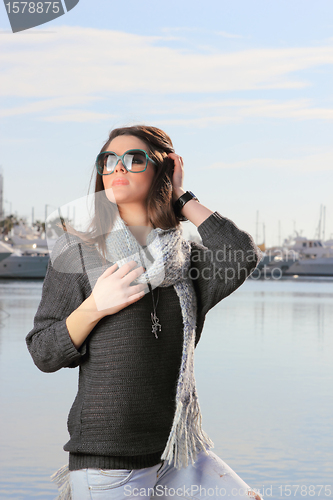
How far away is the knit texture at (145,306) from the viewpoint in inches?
60.5

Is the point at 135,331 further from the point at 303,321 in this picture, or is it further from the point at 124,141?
the point at 303,321

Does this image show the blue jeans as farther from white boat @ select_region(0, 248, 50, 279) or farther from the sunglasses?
white boat @ select_region(0, 248, 50, 279)

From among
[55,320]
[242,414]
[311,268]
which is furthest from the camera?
[311,268]

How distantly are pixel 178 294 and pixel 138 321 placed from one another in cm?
15

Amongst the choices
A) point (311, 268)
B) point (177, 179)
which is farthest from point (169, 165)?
point (311, 268)

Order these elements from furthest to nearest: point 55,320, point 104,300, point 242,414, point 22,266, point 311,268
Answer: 1. point 311,268
2. point 22,266
3. point 242,414
4. point 55,320
5. point 104,300

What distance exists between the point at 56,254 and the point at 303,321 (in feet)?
40.8

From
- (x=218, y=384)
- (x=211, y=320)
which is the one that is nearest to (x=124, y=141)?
(x=218, y=384)

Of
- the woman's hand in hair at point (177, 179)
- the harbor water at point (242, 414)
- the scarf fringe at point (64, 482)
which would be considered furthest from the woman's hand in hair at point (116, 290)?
the harbor water at point (242, 414)

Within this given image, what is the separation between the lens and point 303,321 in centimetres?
1349

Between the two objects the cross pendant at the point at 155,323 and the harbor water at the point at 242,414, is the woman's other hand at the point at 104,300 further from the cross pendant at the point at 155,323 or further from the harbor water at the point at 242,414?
the harbor water at the point at 242,414

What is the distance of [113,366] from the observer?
1.52 metres

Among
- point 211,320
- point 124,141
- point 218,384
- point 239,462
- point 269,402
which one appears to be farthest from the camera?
point 211,320

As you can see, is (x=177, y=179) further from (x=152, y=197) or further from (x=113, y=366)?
(x=113, y=366)
